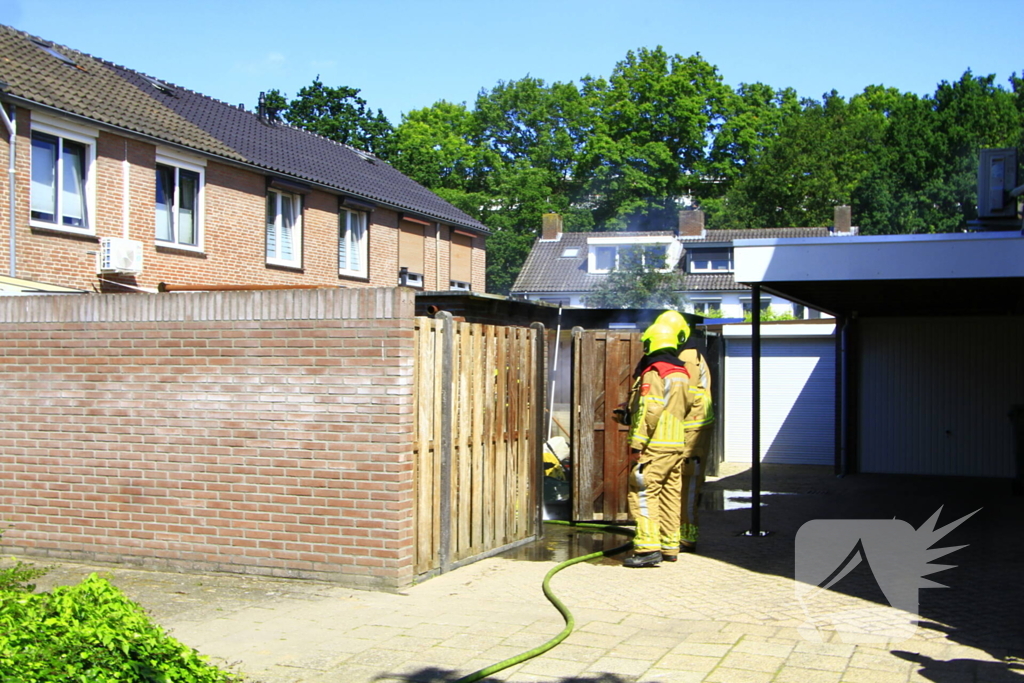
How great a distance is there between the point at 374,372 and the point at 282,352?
0.76 m

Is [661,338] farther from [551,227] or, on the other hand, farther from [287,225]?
[551,227]

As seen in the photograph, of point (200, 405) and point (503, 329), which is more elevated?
point (503, 329)

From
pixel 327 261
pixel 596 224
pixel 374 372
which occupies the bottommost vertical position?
pixel 374 372

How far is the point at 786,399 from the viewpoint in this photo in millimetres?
17672

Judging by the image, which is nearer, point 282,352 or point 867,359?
point 282,352

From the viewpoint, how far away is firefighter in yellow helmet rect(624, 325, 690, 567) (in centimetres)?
830

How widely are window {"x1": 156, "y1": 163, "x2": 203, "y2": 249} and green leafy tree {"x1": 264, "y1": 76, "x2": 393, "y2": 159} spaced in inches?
1458

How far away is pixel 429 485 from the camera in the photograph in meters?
7.50

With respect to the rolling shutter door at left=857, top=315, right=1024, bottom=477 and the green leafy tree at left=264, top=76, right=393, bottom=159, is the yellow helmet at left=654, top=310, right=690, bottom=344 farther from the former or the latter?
the green leafy tree at left=264, top=76, right=393, bottom=159

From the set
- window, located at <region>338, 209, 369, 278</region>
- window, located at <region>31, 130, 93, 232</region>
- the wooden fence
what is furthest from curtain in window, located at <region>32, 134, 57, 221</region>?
the wooden fence

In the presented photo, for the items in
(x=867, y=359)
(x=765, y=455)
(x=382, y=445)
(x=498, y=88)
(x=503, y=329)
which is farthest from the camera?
(x=498, y=88)

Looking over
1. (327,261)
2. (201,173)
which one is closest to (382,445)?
(201,173)

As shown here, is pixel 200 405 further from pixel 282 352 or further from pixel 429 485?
pixel 429 485

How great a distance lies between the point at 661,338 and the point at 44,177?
40.0 ft
